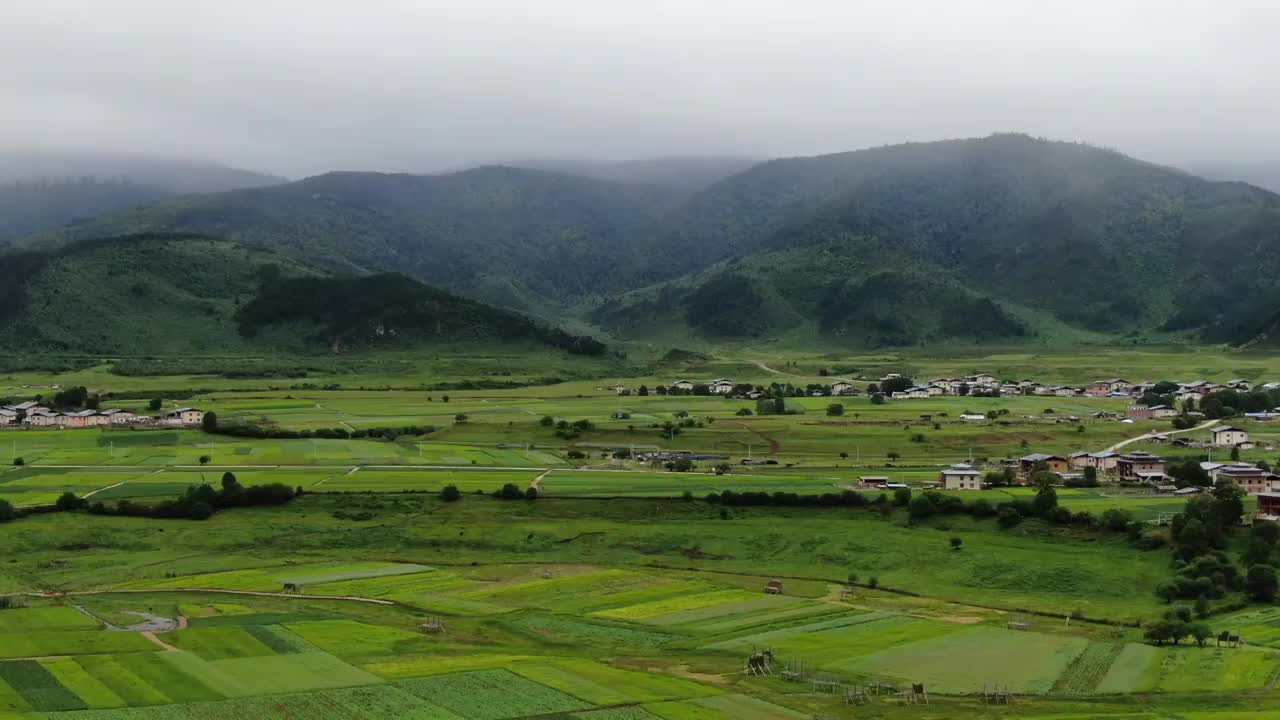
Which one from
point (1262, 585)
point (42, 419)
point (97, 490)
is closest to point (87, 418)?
point (42, 419)

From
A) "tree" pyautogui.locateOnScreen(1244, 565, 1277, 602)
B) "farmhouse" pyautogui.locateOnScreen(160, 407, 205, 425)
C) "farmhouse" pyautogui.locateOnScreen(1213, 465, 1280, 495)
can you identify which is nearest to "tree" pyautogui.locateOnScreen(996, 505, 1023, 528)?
"farmhouse" pyautogui.locateOnScreen(1213, 465, 1280, 495)

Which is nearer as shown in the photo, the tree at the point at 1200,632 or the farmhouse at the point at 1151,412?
the tree at the point at 1200,632

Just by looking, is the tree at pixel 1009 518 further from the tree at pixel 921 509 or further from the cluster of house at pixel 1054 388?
the cluster of house at pixel 1054 388

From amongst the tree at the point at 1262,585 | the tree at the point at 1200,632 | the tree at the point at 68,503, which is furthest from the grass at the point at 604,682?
the tree at the point at 68,503

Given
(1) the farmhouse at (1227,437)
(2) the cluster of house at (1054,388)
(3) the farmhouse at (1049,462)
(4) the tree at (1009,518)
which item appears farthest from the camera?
(2) the cluster of house at (1054,388)

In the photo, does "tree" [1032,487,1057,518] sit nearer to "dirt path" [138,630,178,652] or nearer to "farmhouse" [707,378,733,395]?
"dirt path" [138,630,178,652]

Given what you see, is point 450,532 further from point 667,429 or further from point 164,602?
point 667,429
